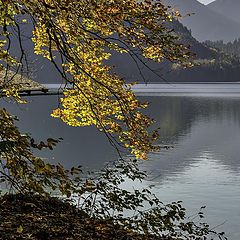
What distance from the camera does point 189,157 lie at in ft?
189

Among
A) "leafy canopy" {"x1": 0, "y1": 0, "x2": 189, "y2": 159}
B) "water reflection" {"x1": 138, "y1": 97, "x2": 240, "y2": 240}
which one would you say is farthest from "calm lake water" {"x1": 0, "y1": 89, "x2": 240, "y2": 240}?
"leafy canopy" {"x1": 0, "y1": 0, "x2": 189, "y2": 159}

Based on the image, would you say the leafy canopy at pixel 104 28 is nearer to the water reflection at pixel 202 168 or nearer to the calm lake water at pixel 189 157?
the calm lake water at pixel 189 157

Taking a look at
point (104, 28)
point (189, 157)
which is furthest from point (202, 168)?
point (104, 28)

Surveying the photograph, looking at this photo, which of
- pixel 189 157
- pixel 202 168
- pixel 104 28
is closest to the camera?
pixel 104 28

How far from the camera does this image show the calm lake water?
112ft

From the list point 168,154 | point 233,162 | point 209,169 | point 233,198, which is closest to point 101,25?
point 233,198

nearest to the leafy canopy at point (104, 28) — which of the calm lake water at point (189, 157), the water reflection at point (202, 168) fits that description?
the calm lake water at point (189, 157)

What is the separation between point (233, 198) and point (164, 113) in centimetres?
8210

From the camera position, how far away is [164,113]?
116625 millimetres

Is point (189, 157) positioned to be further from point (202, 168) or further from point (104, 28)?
point (104, 28)

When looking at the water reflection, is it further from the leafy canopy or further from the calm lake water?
the leafy canopy

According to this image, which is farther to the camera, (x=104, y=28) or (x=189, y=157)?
(x=189, y=157)

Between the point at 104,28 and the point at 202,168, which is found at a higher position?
the point at 104,28

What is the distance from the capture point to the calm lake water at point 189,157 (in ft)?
112
